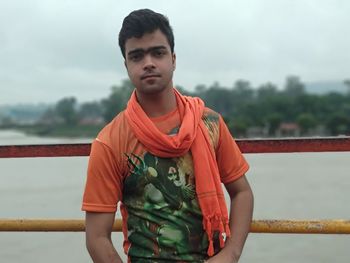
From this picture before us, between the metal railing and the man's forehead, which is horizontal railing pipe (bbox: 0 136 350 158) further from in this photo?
the man's forehead

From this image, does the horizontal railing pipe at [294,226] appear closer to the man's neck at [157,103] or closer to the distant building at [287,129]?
the man's neck at [157,103]

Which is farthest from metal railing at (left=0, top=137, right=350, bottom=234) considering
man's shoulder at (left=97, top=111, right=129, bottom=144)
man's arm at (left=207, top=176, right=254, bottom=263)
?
man's shoulder at (left=97, top=111, right=129, bottom=144)

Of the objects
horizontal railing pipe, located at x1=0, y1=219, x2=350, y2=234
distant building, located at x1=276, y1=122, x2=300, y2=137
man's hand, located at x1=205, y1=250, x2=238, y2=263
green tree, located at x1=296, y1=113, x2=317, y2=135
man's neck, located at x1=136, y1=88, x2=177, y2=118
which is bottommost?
distant building, located at x1=276, y1=122, x2=300, y2=137

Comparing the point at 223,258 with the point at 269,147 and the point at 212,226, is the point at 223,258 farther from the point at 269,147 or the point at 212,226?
the point at 269,147

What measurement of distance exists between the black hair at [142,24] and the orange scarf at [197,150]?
23cm

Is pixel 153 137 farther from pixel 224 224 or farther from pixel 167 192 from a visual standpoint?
pixel 224 224

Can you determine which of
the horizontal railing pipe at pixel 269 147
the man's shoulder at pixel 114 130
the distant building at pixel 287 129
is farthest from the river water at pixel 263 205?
the distant building at pixel 287 129

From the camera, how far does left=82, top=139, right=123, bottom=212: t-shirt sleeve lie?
165 centimetres

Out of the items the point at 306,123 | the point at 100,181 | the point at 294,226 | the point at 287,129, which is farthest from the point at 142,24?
the point at 287,129

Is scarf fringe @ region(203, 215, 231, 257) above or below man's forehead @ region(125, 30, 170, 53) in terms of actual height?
below

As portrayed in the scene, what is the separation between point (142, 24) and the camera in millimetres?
1637

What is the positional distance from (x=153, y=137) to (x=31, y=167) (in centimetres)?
2716

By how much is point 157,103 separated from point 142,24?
26 centimetres

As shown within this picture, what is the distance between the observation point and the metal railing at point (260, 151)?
2.08 meters
